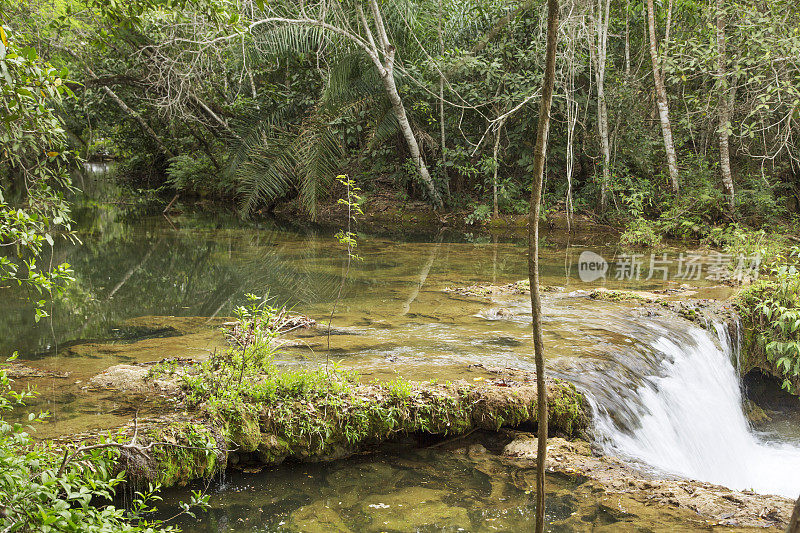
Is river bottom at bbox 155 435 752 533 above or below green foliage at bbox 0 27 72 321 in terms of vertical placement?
below

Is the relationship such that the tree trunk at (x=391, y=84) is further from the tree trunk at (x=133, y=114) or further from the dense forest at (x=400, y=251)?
the tree trunk at (x=133, y=114)

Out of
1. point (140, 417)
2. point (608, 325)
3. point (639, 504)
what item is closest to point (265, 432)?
point (140, 417)

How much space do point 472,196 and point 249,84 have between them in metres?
7.55

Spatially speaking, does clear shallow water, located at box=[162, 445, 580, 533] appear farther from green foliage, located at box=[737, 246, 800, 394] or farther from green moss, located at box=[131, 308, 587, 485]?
green foliage, located at box=[737, 246, 800, 394]

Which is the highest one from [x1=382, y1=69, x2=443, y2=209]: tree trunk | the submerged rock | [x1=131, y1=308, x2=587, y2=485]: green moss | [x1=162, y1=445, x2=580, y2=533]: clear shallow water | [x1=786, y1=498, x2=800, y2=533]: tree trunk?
[x1=382, y1=69, x2=443, y2=209]: tree trunk

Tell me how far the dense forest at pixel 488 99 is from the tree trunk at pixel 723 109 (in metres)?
0.04

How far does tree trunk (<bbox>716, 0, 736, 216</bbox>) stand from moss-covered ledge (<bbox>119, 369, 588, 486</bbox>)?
9.13 metres

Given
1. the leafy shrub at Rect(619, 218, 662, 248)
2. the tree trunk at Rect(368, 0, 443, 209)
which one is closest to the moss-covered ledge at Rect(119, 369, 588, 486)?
the leafy shrub at Rect(619, 218, 662, 248)

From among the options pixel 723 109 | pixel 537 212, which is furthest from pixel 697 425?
pixel 723 109

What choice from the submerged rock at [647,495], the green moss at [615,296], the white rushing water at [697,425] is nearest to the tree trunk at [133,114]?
the green moss at [615,296]

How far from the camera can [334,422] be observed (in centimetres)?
407

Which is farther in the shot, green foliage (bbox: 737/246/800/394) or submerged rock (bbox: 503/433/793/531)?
green foliage (bbox: 737/246/800/394)

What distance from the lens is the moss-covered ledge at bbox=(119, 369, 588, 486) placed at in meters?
3.58

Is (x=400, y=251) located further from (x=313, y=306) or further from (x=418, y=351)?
(x=418, y=351)
